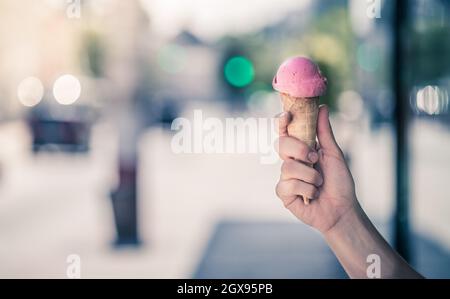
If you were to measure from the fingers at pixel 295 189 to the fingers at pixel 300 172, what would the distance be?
0.02 m

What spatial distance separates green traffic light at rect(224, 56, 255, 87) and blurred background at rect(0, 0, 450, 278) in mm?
19

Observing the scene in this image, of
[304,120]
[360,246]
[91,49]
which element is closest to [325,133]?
[304,120]

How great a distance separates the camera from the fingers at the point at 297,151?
195 centimetres

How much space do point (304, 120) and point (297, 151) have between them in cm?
11

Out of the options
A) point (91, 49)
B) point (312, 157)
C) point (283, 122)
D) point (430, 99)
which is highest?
point (91, 49)

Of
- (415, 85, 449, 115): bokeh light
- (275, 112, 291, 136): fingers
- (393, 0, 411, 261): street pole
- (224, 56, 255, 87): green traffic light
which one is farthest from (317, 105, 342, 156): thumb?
(415, 85, 449, 115): bokeh light

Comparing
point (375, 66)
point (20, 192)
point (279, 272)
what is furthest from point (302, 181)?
point (20, 192)

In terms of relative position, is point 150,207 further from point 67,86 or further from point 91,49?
point 67,86

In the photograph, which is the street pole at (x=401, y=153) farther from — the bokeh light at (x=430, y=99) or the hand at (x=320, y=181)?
the hand at (x=320, y=181)

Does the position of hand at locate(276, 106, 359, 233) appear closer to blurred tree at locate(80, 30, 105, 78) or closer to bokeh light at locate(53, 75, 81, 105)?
bokeh light at locate(53, 75, 81, 105)

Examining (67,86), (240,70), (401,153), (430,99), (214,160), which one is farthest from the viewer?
(214,160)

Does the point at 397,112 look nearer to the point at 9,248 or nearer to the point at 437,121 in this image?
the point at 9,248

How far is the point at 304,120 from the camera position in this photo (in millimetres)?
1988

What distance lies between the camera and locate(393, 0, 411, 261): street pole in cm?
363
